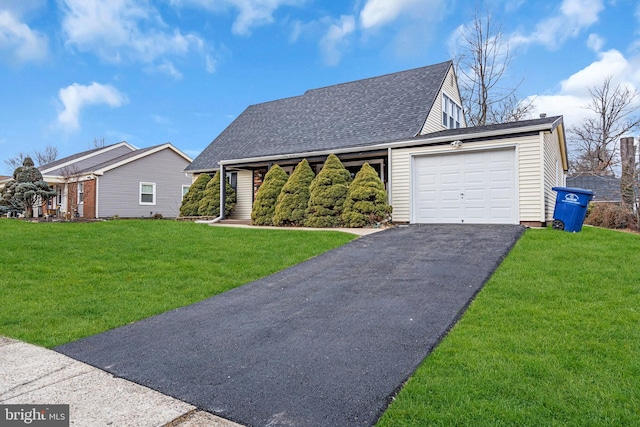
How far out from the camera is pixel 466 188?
450 inches

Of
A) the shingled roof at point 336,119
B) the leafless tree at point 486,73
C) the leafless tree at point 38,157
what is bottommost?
the shingled roof at point 336,119

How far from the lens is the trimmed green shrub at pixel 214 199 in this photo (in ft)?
55.3

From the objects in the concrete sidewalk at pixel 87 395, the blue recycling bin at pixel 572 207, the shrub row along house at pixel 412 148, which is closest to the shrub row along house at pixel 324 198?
the shrub row along house at pixel 412 148

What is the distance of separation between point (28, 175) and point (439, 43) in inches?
900

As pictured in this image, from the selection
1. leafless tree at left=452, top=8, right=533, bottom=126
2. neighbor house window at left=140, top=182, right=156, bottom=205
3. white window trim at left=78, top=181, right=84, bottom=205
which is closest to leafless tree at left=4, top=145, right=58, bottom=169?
white window trim at left=78, top=181, right=84, bottom=205

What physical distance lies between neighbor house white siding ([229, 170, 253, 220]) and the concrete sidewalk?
13.6 m

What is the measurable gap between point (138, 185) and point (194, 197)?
690 cm

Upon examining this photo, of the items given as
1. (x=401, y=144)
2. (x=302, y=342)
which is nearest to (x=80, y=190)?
(x=401, y=144)

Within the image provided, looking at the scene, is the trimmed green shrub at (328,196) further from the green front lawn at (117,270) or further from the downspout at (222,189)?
the downspout at (222,189)

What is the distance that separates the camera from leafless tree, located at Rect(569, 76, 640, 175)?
26.2 meters

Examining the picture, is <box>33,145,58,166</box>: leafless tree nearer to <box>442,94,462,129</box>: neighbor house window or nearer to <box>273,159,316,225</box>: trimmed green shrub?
<box>273,159,316,225</box>: trimmed green shrub

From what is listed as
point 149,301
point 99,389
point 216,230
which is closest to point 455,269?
point 149,301

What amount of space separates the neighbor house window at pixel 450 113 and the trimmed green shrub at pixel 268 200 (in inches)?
286

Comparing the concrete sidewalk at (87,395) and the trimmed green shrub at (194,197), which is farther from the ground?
the trimmed green shrub at (194,197)
